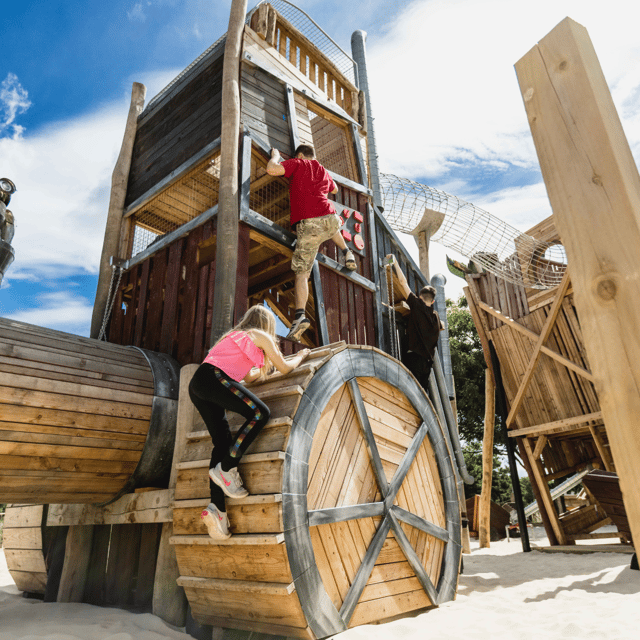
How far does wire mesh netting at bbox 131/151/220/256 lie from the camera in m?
7.84

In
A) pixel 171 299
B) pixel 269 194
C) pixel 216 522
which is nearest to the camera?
pixel 216 522

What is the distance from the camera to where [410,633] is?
358cm

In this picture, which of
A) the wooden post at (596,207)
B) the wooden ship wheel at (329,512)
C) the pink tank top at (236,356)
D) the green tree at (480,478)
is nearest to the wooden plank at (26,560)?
the wooden ship wheel at (329,512)

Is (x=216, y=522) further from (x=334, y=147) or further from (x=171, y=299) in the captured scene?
(x=334, y=147)

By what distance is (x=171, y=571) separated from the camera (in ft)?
13.7

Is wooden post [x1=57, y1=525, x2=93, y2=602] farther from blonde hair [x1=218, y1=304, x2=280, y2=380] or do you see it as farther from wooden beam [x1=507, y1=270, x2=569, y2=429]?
wooden beam [x1=507, y1=270, x2=569, y2=429]

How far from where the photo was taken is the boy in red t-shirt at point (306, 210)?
6293 millimetres

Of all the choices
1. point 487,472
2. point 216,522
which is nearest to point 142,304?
point 216,522

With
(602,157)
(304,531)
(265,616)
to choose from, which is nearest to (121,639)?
(265,616)

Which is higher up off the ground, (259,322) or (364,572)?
(259,322)

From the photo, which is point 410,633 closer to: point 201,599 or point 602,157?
point 201,599

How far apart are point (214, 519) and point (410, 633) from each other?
1681 millimetres

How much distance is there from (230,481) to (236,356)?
35.4 inches

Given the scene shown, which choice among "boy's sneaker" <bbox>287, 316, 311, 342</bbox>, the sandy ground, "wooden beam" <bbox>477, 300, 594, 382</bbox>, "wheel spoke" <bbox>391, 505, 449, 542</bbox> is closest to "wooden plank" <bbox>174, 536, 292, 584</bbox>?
the sandy ground
